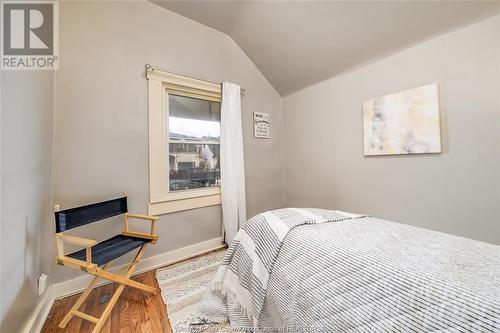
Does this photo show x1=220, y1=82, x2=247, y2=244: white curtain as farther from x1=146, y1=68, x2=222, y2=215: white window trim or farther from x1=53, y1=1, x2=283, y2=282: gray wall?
x1=146, y1=68, x2=222, y2=215: white window trim

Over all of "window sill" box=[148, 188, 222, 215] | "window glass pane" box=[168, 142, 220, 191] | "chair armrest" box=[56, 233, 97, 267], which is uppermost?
"window glass pane" box=[168, 142, 220, 191]

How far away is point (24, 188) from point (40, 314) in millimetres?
901

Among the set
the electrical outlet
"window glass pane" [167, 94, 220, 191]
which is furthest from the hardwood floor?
"window glass pane" [167, 94, 220, 191]

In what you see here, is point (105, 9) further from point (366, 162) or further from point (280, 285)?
point (366, 162)

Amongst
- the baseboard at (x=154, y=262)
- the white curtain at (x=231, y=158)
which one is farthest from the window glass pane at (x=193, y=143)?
the baseboard at (x=154, y=262)

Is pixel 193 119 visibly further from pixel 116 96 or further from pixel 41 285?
pixel 41 285

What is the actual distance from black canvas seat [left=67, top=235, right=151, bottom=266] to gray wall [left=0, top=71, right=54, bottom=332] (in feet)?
0.84

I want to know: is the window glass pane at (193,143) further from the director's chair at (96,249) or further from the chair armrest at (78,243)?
the chair armrest at (78,243)

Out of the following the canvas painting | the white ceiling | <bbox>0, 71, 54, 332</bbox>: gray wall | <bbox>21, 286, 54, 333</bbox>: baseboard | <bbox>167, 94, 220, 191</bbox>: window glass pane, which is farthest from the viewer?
<bbox>167, 94, 220, 191</bbox>: window glass pane

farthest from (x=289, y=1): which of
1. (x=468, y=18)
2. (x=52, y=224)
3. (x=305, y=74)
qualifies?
(x=52, y=224)

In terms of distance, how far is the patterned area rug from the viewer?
4.44ft

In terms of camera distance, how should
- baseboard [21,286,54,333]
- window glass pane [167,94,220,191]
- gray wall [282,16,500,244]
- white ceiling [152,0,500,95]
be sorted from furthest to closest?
window glass pane [167,94,220,191]
white ceiling [152,0,500,95]
gray wall [282,16,500,244]
baseboard [21,286,54,333]

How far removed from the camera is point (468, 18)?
4.62 ft

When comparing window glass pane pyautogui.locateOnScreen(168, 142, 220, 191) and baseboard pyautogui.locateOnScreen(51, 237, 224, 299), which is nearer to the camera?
baseboard pyautogui.locateOnScreen(51, 237, 224, 299)
